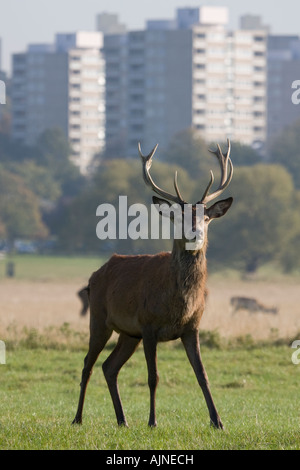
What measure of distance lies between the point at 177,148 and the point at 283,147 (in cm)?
1252

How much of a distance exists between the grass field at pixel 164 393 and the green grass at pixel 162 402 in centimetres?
1

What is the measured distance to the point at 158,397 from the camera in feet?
53.4

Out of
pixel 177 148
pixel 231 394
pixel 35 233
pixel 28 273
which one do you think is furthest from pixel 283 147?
pixel 231 394

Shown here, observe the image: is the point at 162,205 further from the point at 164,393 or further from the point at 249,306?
the point at 249,306

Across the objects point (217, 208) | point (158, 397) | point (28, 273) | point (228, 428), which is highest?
point (217, 208)

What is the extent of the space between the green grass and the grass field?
0.01 meters

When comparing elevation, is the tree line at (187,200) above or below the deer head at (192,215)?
below

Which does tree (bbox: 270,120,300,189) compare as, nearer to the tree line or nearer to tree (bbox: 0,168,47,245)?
the tree line

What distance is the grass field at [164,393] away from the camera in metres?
10.2

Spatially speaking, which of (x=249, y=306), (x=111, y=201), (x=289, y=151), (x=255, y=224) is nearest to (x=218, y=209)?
(x=249, y=306)

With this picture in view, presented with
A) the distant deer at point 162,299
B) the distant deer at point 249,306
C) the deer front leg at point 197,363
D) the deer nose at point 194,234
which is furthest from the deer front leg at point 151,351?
the distant deer at point 249,306

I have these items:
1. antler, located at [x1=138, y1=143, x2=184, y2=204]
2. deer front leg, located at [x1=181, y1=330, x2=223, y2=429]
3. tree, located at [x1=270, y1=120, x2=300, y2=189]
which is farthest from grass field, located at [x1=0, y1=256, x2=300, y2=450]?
tree, located at [x1=270, y1=120, x2=300, y2=189]

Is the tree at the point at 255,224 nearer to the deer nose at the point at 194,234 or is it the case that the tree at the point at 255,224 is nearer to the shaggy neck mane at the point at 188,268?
the shaggy neck mane at the point at 188,268

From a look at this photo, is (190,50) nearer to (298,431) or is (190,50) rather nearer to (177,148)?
(177,148)
